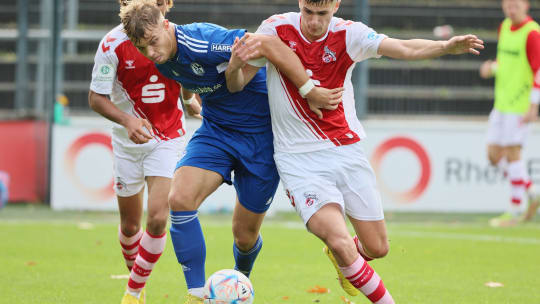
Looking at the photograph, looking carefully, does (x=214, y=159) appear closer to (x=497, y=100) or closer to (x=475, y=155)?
(x=497, y=100)

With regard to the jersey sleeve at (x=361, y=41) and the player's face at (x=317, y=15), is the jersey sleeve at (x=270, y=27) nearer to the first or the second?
the player's face at (x=317, y=15)

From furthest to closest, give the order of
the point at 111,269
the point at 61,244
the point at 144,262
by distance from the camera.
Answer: the point at 61,244 < the point at 111,269 < the point at 144,262

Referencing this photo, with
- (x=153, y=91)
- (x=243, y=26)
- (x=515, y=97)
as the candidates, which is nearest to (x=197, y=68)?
(x=153, y=91)

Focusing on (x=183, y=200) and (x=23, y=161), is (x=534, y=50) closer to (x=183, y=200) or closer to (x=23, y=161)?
(x=183, y=200)

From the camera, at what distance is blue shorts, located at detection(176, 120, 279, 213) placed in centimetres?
535

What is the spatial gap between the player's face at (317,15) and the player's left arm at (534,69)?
657cm

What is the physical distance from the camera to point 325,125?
200 inches

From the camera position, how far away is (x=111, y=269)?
7340mm

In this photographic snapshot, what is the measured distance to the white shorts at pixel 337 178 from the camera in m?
4.93

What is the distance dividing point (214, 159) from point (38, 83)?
987cm

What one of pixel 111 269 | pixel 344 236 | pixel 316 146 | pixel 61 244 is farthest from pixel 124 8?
pixel 61 244

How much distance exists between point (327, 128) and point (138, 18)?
4.24ft

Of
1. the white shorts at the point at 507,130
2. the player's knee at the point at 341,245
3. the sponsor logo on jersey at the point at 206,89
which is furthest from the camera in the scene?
the white shorts at the point at 507,130

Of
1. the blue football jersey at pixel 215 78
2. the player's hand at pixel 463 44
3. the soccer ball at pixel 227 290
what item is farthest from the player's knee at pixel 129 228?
the player's hand at pixel 463 44
